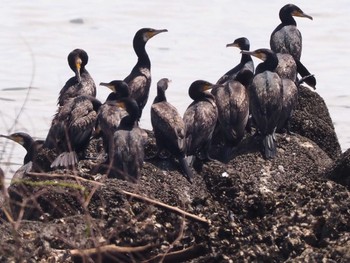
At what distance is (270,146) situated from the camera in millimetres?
10516

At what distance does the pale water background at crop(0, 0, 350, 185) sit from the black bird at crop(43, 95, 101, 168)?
2962 mm

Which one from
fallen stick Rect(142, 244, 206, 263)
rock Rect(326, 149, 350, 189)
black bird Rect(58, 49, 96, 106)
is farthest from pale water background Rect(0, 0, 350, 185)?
fallen stick Rect(142, 244, 206, 263)

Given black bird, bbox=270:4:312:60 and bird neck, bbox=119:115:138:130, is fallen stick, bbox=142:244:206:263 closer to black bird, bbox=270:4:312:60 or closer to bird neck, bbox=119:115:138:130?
bird neck, bbox=119:115:138:130

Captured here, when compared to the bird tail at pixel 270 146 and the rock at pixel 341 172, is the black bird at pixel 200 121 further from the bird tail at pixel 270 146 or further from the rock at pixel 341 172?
the rock at pixel 341 172

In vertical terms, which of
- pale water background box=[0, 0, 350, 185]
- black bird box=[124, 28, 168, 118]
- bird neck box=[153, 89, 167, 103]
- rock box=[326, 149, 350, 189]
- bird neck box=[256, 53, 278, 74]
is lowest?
pale water background box=[0, 0, 350, 185]

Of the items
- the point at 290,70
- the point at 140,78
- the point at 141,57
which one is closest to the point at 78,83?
the point at 140,78

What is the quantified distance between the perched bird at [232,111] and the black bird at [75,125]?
1.10m

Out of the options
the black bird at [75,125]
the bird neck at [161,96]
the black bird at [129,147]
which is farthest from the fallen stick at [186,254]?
the bird neck at [161,96]

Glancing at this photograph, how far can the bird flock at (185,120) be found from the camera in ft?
33.6

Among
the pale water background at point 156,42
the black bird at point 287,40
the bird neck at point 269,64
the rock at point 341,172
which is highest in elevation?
the rock at point 341,172

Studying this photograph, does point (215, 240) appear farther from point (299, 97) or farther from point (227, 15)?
point (227, 15)

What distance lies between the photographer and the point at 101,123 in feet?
35.4

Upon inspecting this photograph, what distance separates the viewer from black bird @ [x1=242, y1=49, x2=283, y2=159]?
11.1m

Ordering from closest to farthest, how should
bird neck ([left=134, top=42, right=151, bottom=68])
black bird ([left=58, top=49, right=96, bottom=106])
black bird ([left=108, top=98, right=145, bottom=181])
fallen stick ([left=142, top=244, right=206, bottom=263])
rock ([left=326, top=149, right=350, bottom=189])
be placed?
1. fallen stick ([left=142, top=244, right=206, bottom=263])
2. rock ([left=326, top=149, right=350, bottom=189])
3. black bird ([left=108, top=98, right=145, bottom=181])
4. black bird ([left=58, top=49, right=96, bottom=106])
5. bird neck ([left=134, top=42, right=151, bottom=68])
